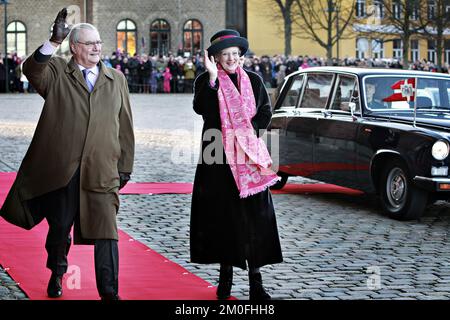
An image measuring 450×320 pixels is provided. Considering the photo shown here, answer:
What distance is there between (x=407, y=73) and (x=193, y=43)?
58.5 metres

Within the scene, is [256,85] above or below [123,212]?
above

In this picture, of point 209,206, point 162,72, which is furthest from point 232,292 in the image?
Answer: point 162,72

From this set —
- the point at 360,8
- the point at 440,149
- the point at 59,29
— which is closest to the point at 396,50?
the point at 360,8

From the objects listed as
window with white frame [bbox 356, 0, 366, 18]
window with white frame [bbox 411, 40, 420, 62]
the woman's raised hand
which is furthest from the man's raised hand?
window with white frame [bbox 411, 40, 420, 62]

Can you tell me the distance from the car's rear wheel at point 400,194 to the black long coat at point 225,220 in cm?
423

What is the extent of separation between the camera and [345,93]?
1302 cm

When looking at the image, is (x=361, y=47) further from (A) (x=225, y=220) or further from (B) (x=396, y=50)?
(A) (x=225, y=220)

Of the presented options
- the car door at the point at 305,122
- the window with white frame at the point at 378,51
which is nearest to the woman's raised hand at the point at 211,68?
the car door at the point at 305,122

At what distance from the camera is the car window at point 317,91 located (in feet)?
44.0

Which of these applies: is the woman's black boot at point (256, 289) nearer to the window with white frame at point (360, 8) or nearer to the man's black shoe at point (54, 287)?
the man's black shoe at point (54, 287)

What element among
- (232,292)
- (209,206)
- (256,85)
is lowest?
(232,292)

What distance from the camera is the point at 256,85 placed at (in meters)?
7.70

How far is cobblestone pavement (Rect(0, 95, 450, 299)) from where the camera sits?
317 inches
